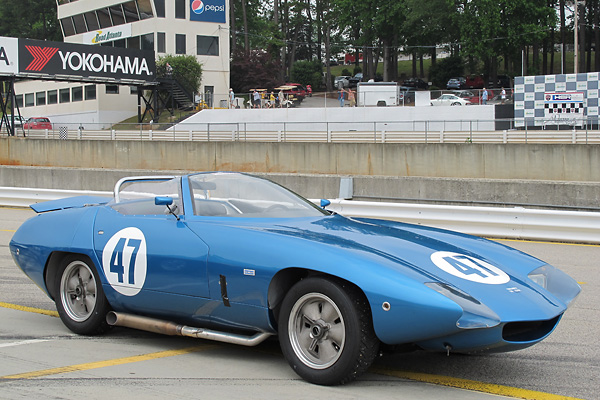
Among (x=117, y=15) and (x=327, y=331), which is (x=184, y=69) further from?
(x=327, y=331)

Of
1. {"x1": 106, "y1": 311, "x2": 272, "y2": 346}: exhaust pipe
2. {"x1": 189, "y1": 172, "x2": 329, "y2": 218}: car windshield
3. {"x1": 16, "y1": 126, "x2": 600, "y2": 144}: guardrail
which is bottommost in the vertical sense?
Answer: {"x1": 106, "y1": 311, "x2": 272, "y2": 346}: exhaust pipe

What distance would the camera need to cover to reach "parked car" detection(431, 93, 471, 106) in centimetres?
3672

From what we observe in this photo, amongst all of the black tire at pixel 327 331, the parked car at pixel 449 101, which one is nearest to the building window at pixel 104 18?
the parked car at pixel 449 101

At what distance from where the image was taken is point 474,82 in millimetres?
64875

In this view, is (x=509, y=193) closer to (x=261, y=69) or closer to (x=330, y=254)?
(x=330, y=254)

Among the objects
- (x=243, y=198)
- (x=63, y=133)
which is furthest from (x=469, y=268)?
(x=63, y=133)

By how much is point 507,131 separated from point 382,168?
537cm

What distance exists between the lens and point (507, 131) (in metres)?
24.6

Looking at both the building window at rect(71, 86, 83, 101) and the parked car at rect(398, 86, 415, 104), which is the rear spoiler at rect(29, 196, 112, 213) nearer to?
the parked car at rect(398, 86, 415, 104)

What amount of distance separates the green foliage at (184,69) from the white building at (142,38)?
1323mm

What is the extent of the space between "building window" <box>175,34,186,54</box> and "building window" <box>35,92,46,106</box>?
1400 cm

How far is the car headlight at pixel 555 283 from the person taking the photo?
4.83m

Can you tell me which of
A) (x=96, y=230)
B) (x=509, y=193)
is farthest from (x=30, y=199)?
(x=96, y=230)

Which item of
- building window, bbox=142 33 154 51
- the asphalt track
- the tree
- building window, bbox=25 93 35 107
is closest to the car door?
the asphalt track
